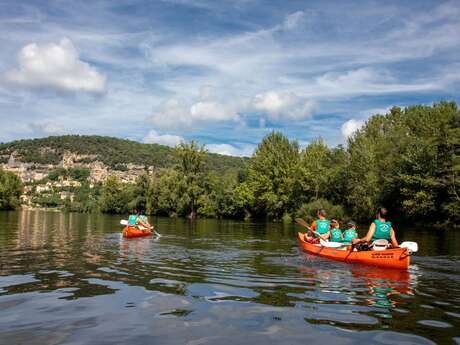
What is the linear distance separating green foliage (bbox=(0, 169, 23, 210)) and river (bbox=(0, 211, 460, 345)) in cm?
9279

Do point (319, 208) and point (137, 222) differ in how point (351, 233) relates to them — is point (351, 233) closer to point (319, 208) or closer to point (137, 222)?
point (137, 222)

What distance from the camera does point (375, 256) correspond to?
1473cm

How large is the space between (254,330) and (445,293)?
5.66 m

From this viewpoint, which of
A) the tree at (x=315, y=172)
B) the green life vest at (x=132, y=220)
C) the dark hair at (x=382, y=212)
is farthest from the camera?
the tree at (x=315, y=172)

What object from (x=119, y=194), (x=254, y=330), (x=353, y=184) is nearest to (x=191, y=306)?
(x=254, y=330)

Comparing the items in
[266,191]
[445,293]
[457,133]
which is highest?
[457,133]

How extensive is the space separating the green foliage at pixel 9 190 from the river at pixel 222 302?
304 feet

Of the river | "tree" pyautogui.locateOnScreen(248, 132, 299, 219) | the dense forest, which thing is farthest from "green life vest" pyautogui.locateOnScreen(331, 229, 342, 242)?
"tree" pyautogui.locateOnScreen(248, 132, 299, 219)

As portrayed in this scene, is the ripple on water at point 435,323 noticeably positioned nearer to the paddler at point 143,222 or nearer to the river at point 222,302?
the river at point 222,302

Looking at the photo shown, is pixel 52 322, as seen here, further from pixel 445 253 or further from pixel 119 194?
pixel 119 194

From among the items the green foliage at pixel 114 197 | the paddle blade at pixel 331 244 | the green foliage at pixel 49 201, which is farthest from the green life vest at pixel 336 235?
the green foliage at pixel 49 201

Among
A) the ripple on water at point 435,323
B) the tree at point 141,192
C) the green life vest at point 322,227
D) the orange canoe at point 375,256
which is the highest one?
the tree at point 141,192

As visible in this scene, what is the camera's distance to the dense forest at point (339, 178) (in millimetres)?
43750

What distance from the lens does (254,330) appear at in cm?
717
